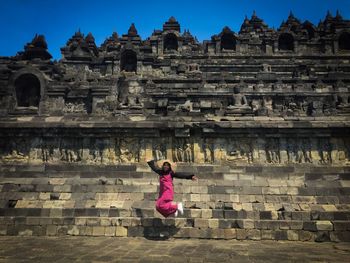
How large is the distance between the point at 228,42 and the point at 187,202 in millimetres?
27995

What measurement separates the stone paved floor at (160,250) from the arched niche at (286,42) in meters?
30.6

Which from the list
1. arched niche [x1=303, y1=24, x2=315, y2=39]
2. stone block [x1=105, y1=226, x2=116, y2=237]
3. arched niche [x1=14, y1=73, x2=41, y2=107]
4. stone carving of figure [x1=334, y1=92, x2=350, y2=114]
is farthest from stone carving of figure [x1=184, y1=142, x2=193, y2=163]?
arched niche [x1=303, y1=24, x2=315, y2=39]

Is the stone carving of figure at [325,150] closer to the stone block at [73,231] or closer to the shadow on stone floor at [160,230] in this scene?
the shadow on stone floor at [160,230]

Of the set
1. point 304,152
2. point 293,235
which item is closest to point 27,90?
point 304,152

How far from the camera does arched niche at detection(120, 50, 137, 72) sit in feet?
104

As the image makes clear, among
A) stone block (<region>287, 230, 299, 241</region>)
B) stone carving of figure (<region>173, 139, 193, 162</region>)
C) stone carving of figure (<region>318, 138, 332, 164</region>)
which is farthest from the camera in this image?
stone carving of figure (<region>173, 139, 193, 162</region>)

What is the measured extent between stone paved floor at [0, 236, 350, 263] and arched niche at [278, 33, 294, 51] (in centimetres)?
3063

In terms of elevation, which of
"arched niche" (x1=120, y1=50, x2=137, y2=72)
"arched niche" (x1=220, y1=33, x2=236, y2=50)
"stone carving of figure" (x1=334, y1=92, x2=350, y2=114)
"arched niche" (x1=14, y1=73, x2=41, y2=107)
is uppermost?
"arched niche" (x1=220, y1=33, x2=236, y2=50)

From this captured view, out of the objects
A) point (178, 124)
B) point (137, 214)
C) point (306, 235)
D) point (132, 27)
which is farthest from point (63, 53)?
point (306, 235)

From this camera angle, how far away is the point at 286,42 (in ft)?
117

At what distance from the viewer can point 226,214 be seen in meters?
9.83

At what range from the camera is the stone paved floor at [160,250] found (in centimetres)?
659

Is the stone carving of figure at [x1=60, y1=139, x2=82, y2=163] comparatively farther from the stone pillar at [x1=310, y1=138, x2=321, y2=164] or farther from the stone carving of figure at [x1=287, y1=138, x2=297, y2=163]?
the stone pillar at [x1=310, y1=138, x2=321, y2=164]

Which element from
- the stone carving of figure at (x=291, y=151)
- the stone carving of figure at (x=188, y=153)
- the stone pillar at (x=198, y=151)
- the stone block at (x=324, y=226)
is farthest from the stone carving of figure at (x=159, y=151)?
the stone block at (x=324, y=226)
